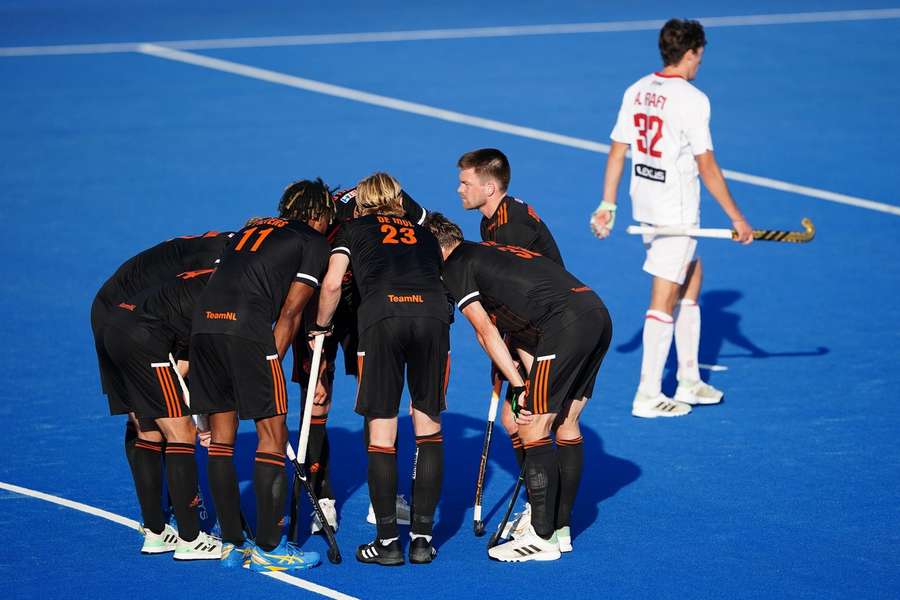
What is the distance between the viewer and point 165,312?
739 centimetres

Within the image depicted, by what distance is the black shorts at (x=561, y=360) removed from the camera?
24.0 feet

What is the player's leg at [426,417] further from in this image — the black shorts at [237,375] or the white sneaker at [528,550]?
the black shorts at [237,375]

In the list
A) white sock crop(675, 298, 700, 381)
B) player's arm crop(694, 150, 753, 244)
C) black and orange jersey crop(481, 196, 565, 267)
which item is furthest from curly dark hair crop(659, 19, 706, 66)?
black and orange jersey crop(481, 196, 565, 267)

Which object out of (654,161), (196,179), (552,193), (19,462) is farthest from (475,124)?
(19,462)

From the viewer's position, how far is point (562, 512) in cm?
759

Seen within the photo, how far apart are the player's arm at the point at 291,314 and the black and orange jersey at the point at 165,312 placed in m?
0.47

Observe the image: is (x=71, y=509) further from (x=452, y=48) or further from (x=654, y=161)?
(x=452, y=48)

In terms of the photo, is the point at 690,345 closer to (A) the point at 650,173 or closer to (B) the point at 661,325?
(B) the point at 661,325

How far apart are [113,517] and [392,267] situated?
7.96 feet

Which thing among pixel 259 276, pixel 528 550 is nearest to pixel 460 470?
pixel 528 550

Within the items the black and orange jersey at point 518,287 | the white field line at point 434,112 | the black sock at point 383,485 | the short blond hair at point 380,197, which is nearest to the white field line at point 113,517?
the black sock at point 383,485

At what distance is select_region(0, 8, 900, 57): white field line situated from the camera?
21.9 metres

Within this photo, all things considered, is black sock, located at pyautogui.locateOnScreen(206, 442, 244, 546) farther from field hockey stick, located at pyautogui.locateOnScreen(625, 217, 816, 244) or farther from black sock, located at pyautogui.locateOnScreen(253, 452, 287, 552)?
field hockey stick, located at pyautogui.locateOnScreen(625, 217, 816, 244)

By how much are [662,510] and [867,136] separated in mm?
9818
